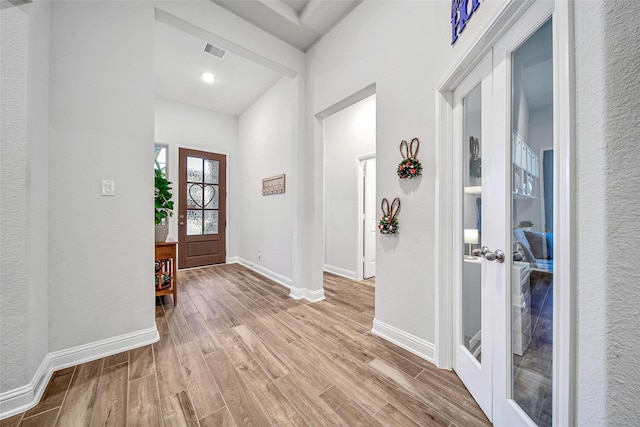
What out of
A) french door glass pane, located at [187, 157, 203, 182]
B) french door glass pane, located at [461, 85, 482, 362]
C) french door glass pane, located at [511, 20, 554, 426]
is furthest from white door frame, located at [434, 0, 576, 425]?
french door glass pane, located at [187, 157, 203, 182]

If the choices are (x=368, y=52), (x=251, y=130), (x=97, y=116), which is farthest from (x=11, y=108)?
(x=251, y=130)

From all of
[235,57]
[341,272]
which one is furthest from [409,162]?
[235,57]

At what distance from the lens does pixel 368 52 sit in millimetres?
2213

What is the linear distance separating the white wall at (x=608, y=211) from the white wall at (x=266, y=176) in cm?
263

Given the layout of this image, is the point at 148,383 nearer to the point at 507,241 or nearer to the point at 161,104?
the point at 507,241

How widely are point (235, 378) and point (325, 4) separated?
3.38m

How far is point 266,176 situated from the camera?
397 centimetres

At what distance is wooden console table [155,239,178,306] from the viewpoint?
255 centimetres

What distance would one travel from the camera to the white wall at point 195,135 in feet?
14.0

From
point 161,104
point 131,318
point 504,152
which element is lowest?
point 131,318

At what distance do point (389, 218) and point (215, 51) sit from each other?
10.2ft

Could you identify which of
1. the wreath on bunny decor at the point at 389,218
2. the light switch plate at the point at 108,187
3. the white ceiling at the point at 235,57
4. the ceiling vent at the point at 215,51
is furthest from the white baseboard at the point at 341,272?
the ceiling vent at the point at 215,51

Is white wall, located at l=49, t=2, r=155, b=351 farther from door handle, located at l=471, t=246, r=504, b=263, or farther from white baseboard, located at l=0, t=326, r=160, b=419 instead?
door handle, located at l=471, t=246, r=504, b=263

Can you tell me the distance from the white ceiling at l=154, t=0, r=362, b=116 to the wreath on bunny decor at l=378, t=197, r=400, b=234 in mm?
2070
